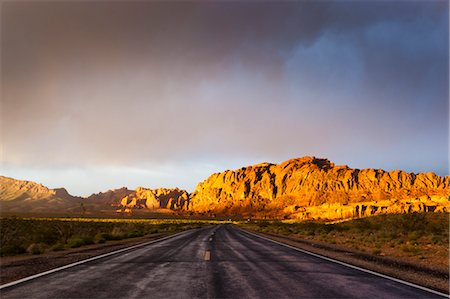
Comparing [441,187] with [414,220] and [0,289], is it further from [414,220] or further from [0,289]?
[0,289]

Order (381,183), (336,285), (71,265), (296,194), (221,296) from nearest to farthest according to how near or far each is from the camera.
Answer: (221,296), (336,285), (71,265), (381,183), (296,194)

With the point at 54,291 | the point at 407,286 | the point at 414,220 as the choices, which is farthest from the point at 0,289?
the point at 414,220

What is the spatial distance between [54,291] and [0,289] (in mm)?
1242

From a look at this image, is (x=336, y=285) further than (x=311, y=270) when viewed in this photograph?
No

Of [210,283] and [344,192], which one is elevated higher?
[344,192]

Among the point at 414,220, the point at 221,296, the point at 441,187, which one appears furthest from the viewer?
the point at 441,187

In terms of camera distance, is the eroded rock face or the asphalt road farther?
the eroded rock face

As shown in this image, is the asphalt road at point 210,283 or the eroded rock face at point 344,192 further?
the eroded rock face at point 344,192

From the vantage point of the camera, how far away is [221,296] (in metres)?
5.45

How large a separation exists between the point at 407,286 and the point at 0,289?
8.50 meters

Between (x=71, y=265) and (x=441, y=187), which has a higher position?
(x=441, y=187)

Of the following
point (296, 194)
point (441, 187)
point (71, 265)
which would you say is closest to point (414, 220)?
point (71, 265)

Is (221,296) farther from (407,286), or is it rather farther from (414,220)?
(414,220)

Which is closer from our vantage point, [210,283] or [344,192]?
[210,283]
